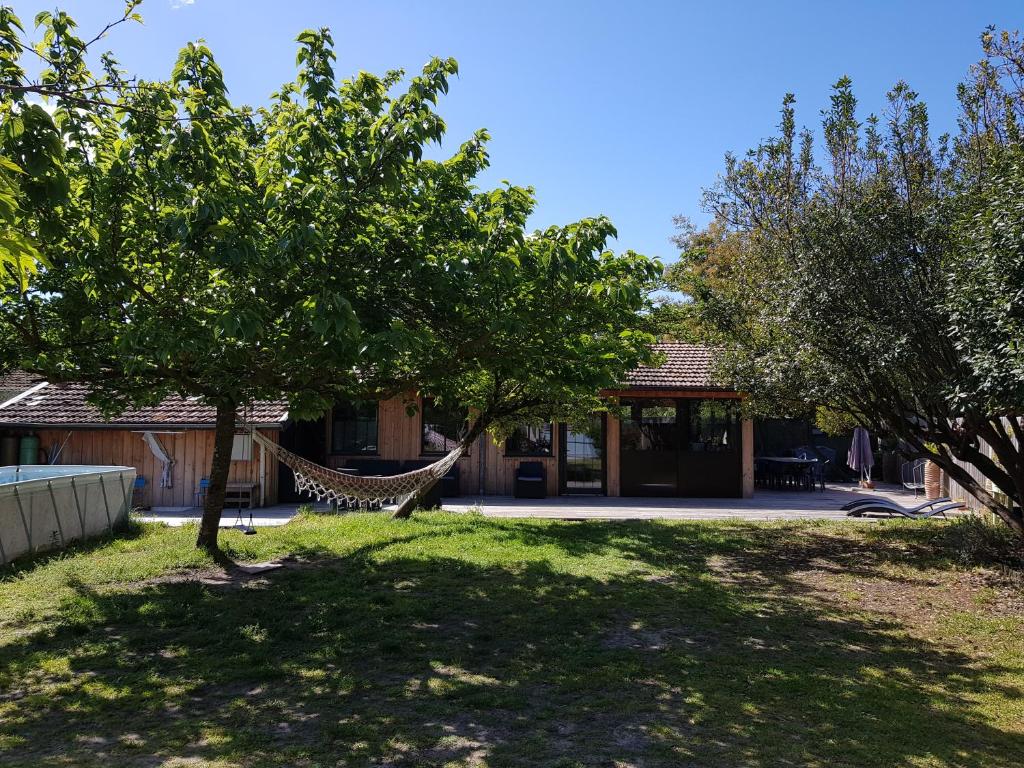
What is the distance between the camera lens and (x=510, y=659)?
16.8ft

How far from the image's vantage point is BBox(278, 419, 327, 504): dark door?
1603 centimetres

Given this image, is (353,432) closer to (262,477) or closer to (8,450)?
(262,477)

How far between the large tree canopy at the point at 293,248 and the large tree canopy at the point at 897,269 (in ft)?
8.95

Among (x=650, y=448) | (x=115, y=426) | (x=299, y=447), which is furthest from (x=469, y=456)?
(x=115, y=426)

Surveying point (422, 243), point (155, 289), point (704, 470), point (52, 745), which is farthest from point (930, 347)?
point (704, 470)

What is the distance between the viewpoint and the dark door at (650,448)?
17109mm

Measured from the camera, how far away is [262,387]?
7512mm

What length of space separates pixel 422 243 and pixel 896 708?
4477 millimetres

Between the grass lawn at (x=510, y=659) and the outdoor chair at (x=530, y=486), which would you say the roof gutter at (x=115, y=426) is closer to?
the outdoor chair at (x=530, y=486)

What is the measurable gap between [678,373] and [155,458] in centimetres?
1176

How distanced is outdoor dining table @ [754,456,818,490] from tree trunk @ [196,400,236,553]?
14.4m

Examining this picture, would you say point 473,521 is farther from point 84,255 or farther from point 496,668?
point 84,255

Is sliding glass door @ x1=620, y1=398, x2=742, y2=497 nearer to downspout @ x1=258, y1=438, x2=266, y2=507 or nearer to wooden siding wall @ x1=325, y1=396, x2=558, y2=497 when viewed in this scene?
wooden siding wall @ x1=325, y1=396, x2=558, y2=497

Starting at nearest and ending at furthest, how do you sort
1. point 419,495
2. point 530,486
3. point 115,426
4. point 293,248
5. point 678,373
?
point 293,248, point 419,495, point 115,426, point 530,486, point 678,373
